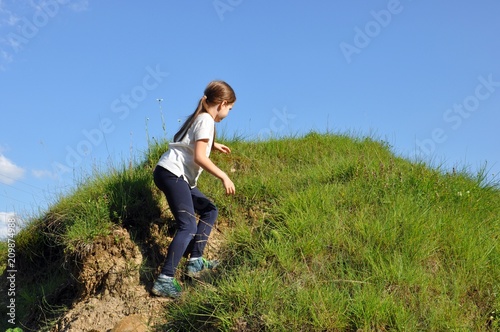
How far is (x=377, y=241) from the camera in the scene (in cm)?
446

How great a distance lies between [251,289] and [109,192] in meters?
2.35

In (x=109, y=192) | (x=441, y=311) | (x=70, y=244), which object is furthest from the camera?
(x=109, y=192)

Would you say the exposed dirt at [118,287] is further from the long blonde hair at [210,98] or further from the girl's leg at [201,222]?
the long blonde hair at [210,98]

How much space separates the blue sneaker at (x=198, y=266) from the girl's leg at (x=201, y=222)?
0.07 meters

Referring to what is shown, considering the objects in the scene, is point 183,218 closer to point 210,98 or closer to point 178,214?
point 178,214

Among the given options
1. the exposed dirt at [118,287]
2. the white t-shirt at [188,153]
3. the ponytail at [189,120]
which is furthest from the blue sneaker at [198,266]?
the ponytail at [189,120]

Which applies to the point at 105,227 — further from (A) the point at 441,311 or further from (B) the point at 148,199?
(A) the point at 441,311

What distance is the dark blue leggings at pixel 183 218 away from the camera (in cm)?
451

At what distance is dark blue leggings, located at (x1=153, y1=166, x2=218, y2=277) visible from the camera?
14.8 feet

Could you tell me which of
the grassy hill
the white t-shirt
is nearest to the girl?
the white t-shirt

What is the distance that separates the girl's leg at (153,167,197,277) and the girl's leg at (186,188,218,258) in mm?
181

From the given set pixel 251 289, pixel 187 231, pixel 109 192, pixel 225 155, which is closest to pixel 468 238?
pixel 251 289

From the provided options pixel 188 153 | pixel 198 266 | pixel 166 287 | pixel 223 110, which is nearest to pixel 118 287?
pixel 166 287

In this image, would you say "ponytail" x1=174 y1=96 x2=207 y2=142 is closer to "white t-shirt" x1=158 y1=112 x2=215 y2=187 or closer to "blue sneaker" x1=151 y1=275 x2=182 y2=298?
"white t-shirt" x1=158 y1=112 x2=215 y2=187
